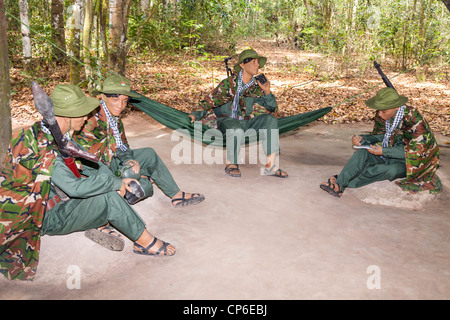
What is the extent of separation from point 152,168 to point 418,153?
1.90 m

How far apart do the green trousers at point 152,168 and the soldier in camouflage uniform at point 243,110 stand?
755 millimetres

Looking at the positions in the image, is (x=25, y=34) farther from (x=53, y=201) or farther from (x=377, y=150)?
(x=377, y=150)

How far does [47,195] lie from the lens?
180 cm

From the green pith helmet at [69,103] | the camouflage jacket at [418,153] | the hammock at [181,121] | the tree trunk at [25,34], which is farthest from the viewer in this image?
the tree trunk at [25,34]

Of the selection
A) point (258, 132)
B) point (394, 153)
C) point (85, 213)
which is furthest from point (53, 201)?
point (394, 153)

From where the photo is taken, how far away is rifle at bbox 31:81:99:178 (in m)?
1.66

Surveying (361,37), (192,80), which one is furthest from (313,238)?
(361,37)

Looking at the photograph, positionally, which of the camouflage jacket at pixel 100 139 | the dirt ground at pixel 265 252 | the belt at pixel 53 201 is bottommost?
the dirt ground at pixel 265 252

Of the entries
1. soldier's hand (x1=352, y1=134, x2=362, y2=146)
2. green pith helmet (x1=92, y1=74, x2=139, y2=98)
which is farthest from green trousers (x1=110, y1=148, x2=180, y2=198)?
soldier's hand (x1=352, y1=134, x2=362, y2=146)

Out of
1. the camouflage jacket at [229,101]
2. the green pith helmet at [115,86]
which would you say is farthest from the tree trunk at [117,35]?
the green pith helmet at [115,86]

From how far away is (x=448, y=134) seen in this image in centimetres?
480

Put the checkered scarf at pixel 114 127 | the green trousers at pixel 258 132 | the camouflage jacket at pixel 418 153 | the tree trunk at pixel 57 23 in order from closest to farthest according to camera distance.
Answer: the checkered scarf at pixel 114 127 < the camouflage jacket at pixel 418 153 < the green trousers at pixel 258 132 < the tree trunk at pixel 57 23

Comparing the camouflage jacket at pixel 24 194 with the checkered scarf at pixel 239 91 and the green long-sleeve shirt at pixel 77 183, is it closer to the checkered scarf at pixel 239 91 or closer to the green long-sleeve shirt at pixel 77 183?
the green long-sleeve shirt at pixel 77 183

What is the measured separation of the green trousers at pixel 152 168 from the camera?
2.56m
